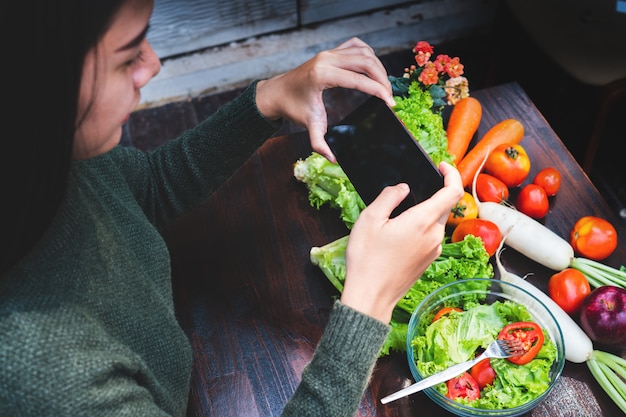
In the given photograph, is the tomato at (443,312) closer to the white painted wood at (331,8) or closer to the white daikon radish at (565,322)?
the white daikon radish at (565,322)

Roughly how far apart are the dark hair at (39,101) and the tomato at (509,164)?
3.69ft

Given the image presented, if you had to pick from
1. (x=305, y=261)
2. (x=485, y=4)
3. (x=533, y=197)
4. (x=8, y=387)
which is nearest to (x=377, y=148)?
(x=305, y=261)

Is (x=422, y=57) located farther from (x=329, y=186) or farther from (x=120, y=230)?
(x=120, y=230)

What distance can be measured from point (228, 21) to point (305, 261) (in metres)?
2.26

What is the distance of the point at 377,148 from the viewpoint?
1.23 metres

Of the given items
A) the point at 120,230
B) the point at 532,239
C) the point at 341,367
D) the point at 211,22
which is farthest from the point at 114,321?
the point at 211,22

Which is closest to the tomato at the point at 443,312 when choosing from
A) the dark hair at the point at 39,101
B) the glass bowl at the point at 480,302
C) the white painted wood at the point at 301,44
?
the glass bowl at the point at 480,302

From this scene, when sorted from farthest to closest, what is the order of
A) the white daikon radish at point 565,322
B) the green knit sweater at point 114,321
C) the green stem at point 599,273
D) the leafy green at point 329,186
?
the leafy green at point 329,186 → the green stem at point 599,273 → the white daikon radish at point 565,322 → the green knit sweater at point 114,321

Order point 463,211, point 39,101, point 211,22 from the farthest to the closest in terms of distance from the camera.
Answer: point 211,22
point 463,211
point 39,101

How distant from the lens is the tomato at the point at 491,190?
1526 mm

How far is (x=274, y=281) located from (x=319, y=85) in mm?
487

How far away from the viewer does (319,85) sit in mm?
1303

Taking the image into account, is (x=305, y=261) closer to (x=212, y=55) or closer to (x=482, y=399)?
(x=482, y=399)

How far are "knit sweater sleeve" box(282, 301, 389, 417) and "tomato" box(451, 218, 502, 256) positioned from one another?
535 millimetres
